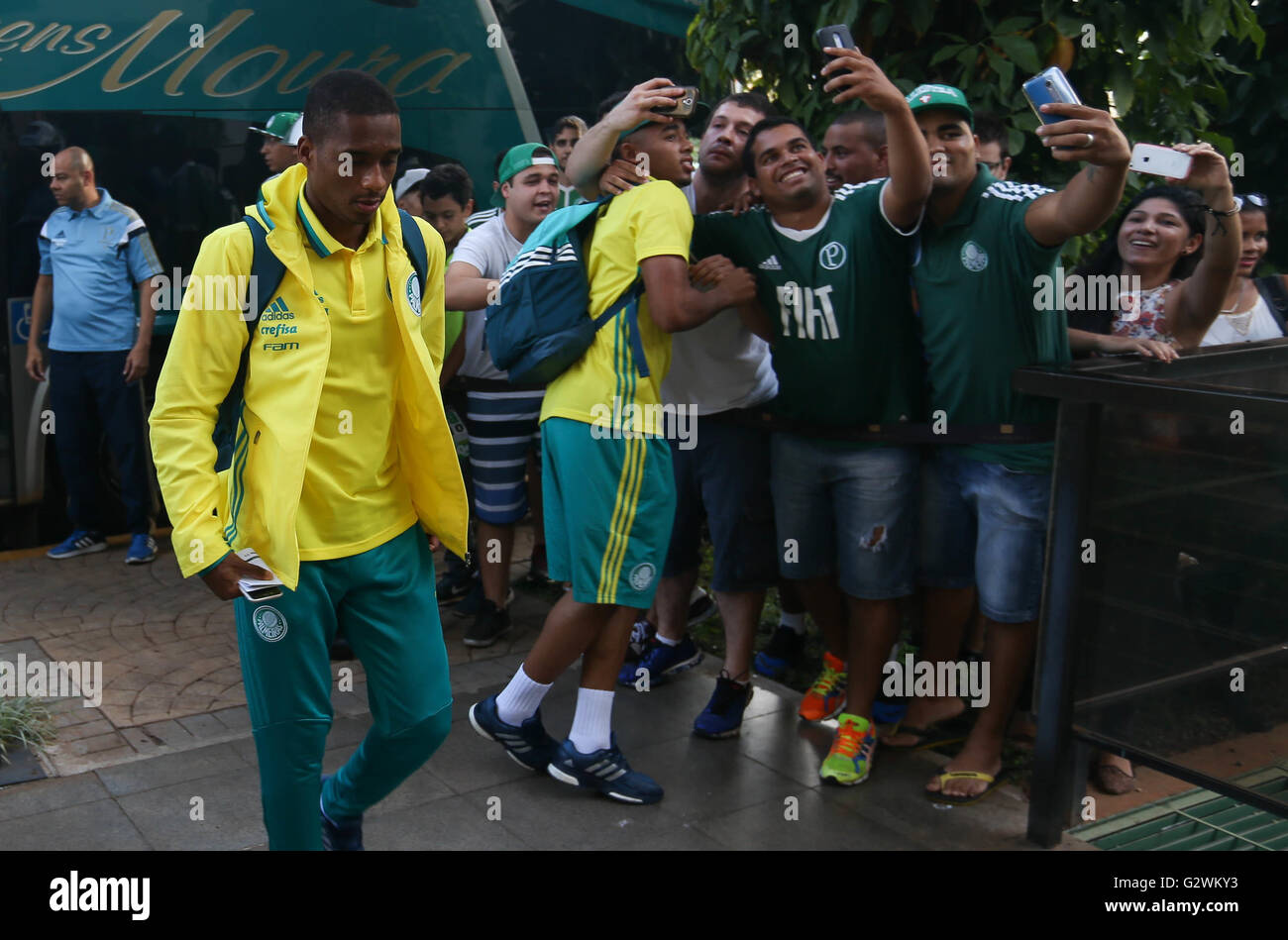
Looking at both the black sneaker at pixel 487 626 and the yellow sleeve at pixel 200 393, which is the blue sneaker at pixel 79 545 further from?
the yellow sleeve at pixel 200 393

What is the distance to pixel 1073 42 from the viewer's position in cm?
538

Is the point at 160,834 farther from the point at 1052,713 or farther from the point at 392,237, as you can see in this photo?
the point at 1052,713

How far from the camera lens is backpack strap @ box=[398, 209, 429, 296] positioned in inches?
134

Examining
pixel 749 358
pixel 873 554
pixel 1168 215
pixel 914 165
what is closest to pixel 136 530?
pixel 749 358


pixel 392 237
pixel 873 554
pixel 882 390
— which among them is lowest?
pixel 873 554

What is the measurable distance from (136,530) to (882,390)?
14.7 feet

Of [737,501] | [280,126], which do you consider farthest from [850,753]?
[280,126]

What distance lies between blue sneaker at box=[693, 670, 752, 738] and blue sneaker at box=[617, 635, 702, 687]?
1.56 feet

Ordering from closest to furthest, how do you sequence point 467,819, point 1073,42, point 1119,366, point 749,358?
1. point 1119,366
2. point 467,819
3. point 749,358
4. point 1073,42

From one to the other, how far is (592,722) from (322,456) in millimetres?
1602

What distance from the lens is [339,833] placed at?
368cm

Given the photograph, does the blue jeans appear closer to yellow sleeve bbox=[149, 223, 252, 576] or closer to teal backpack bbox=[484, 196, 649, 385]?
teal backpack bbox=[484, 196, 649, 385]

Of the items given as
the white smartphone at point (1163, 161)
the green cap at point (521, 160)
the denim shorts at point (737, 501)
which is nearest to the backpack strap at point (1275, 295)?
the white smartphone at point (1163, 161)

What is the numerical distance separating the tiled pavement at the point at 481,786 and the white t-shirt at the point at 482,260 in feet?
4.05
